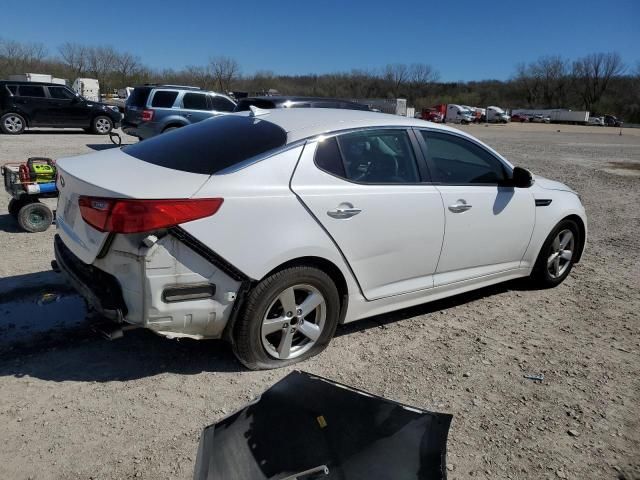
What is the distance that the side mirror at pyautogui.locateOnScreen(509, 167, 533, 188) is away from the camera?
14.3 feet

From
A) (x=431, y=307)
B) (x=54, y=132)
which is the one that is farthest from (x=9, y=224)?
(x=54, y=132)

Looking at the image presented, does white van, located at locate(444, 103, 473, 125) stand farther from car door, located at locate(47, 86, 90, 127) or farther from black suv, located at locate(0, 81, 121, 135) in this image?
car door, located at locate(47, 86, 90, 127)

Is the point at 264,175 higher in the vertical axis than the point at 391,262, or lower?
higher

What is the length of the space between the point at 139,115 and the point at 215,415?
40.3ft

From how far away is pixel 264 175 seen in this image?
3.09 meters

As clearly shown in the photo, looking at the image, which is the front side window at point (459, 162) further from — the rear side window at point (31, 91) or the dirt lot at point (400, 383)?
the rear side window at point (31, 91)

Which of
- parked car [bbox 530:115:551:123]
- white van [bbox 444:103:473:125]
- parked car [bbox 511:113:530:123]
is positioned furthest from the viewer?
parked car [bbox 511:113:530:123]

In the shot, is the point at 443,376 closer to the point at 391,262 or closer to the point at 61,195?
the point at 391,262

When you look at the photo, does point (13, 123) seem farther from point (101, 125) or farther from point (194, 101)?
point (194, 101)

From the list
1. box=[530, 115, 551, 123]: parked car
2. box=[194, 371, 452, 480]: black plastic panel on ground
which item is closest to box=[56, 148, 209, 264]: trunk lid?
box=[194, 371, 452, 480]: black plastic panel on ground

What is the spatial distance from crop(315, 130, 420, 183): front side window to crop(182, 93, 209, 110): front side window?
11331 millimetres

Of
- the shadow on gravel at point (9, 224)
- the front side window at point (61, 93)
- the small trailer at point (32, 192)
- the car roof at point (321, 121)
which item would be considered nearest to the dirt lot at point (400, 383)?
the small trailer at point (32, 192)

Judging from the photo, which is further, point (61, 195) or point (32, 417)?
point (61, 195)

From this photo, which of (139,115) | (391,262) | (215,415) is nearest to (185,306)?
(215,415)
